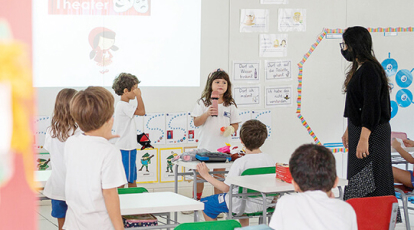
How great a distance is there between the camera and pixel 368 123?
2885mm

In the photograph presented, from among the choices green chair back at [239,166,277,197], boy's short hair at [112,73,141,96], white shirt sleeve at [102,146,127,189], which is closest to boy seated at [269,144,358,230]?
white shirt sleeve at [102,146,127,189]

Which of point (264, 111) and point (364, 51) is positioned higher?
point (364, 51)

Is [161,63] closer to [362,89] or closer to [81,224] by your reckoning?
[362,89]

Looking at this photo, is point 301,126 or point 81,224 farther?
point 301,126

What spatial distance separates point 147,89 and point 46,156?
4.47ft

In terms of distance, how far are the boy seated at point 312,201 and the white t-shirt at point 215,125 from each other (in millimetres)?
2951

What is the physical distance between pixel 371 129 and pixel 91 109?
5.68 feet

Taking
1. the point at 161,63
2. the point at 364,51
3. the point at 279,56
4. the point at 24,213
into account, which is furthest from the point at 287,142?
the point at 24,213

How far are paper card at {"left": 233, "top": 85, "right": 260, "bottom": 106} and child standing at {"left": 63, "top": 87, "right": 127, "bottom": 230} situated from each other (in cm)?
402

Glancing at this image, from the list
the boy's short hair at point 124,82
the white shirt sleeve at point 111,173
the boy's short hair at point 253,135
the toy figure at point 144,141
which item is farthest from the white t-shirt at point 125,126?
the white shirt sleeve at point 111,173

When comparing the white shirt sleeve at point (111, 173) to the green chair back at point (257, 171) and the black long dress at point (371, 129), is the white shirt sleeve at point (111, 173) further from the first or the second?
the black long dress at point (371, 129)

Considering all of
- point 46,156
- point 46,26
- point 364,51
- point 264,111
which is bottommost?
point 46,156

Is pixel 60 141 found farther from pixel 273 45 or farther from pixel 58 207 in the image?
pixel 273 45

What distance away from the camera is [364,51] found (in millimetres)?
2959
